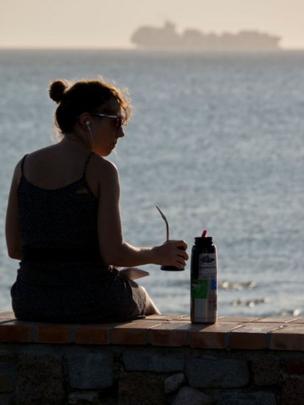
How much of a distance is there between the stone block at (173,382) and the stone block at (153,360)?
0.02 m

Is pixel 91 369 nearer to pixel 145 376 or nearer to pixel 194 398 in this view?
pixel 145 376

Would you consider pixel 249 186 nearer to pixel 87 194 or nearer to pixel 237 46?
pixel 87 194

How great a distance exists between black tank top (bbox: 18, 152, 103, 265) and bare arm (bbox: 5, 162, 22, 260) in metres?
0.06

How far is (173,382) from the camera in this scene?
611 centimetres

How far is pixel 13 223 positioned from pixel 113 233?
432 millimetres

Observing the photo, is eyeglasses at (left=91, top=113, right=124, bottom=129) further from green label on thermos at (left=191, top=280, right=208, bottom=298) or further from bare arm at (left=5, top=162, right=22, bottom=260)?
green label on thermos at (left=191, top=280, right=208, bottom=298)

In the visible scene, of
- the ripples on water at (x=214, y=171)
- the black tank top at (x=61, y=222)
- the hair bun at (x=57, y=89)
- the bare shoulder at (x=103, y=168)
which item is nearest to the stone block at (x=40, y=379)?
the black tank top at (x=61, y=222)

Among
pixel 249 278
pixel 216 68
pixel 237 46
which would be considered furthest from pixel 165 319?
pixel 237 46

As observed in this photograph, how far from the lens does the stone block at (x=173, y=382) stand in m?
6.11

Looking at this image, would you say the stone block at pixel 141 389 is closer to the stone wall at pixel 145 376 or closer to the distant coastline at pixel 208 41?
the stone wall at pixel 145 376

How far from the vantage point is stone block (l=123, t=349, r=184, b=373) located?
20.1 feet

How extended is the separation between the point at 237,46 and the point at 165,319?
15452 cm

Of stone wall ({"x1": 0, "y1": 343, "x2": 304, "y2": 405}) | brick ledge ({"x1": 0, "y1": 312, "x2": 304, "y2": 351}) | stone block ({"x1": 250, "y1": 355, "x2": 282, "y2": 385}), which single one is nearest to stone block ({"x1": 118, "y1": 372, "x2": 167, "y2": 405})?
stone wall ({"x1": 0, "y1": 343, "x2": 304, "y2": 405})

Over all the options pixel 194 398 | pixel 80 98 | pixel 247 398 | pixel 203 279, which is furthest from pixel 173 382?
pixel 80 98
